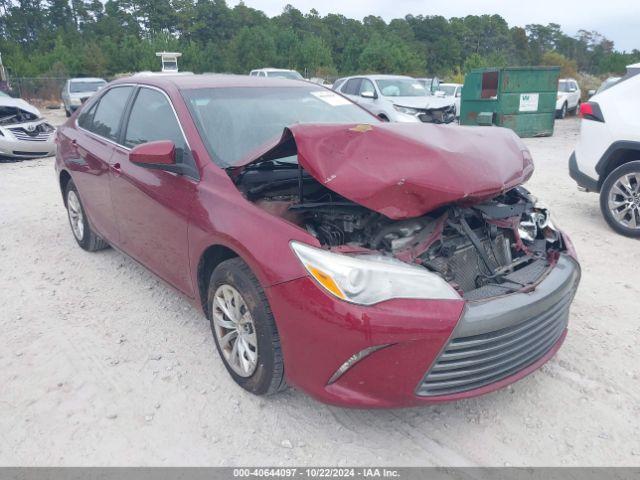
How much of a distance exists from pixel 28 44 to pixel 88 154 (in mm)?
69272

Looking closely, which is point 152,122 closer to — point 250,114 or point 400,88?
point 250,114

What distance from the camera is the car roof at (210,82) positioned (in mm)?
→ 3625

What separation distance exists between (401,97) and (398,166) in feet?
38.2

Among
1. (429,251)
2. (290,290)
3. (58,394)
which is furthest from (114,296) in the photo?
(429,251)

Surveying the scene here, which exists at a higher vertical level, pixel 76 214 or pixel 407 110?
pixel 407 110

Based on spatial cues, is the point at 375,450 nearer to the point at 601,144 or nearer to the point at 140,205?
the point at 140,205

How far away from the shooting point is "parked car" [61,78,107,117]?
19578mm

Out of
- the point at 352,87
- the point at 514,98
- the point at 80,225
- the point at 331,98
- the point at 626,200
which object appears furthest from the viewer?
the point at 352,87

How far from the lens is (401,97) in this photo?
13617 millimetres

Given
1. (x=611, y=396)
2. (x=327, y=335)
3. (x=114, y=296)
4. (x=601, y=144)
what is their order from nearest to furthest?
(x=327, y=335), (x=611, y=396), (x=114, y=296), (x=601, y=144)

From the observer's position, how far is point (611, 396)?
9.29ft

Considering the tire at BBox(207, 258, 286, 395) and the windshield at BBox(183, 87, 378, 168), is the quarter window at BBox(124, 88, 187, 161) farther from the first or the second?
the tire at BBox(207, 258, 286, 395)

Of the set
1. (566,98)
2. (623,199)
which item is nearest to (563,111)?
(566,98)

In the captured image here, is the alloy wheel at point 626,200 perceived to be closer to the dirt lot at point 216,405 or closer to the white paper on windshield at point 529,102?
the dirt lot at point 216,405
